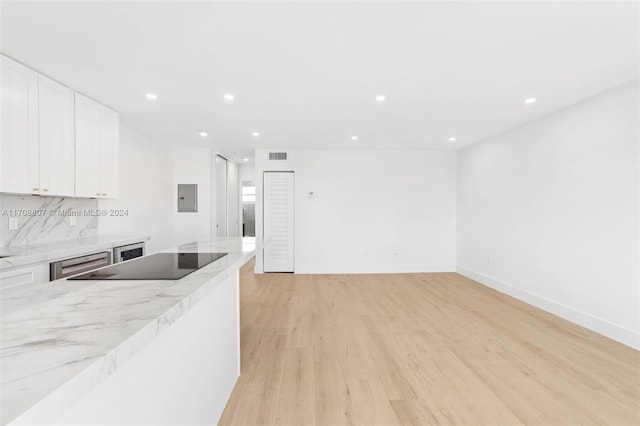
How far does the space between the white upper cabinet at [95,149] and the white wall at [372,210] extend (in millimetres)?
2494

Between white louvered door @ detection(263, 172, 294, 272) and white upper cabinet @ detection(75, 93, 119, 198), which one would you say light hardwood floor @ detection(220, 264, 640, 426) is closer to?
white louvered door @ detection(263, 172, 294, 272)

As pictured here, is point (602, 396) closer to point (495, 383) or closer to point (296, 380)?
point (495, 383)

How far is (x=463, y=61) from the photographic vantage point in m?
2.32

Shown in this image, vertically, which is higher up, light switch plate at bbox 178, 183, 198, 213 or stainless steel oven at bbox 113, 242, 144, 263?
light switch plate at bbox 178, 183, 198, 213

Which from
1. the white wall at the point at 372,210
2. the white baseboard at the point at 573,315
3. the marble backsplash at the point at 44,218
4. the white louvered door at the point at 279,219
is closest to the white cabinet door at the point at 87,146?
the marble backsplash at the point at 44,218

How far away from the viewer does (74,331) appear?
655mm

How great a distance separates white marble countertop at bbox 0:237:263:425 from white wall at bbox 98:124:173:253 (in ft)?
11.6

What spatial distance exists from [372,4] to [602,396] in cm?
312

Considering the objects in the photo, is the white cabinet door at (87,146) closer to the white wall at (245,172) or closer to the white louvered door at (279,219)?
the white louvered door at (279,219)

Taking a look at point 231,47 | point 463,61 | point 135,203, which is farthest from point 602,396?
point 135,203

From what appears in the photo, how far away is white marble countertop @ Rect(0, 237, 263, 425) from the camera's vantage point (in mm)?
449

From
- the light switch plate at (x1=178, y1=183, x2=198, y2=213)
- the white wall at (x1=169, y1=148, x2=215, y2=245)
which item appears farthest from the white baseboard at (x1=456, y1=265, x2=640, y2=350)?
the light switch plate at (x1=178, y1=183, x2=198, y2=213)

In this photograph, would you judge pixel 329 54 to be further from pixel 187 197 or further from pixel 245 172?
pixel 245 172

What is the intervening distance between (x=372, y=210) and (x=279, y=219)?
75.3 inches
